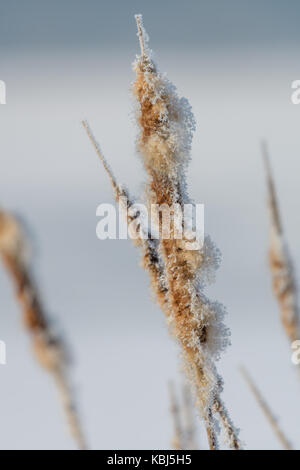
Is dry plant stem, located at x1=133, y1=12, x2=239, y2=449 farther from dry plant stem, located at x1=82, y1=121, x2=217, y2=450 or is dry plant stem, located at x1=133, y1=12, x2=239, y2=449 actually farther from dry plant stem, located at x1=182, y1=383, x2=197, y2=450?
dry plant stem, located at x1=182, y1=383, x2=197, y2=450

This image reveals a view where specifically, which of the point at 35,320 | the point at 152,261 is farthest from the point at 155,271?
the point at 35,320

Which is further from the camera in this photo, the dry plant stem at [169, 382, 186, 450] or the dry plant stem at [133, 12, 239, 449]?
the dry plant stem at [169, 382, 186, 450]

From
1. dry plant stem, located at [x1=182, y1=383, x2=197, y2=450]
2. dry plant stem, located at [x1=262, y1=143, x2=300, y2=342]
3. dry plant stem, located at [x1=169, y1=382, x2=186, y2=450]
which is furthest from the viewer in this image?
dry plant stem, located at [x1=182, y1=383, x2=197, y2=450]

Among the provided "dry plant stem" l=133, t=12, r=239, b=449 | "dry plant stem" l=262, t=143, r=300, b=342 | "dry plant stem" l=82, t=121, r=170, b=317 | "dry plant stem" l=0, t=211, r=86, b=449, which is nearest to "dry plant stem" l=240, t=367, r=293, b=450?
"dry plant stem" l=133, t=12, r=239, b=449

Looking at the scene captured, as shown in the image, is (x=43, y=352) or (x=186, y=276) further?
(x=186, y=276)

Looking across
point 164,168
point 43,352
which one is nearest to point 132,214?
point 164,168
